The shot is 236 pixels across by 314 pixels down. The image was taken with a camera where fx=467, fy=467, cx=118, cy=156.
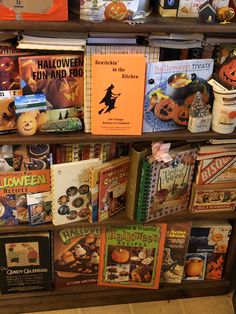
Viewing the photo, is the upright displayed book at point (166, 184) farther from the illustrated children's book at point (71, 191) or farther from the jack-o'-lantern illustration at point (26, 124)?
the jack-o'-lantern illustration at point (26, 124)

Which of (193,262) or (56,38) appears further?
(193,262)

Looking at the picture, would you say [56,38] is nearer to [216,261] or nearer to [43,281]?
[43,281]

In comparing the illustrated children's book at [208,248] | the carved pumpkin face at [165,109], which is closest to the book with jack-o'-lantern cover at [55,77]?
the carved pumpkin face at [165,109]

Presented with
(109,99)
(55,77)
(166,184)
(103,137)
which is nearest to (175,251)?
(166,184)

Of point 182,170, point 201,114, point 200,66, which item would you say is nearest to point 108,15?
point 200,66

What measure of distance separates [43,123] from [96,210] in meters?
0.42

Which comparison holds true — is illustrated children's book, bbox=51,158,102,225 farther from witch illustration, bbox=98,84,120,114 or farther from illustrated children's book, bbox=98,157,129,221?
witch illustration, bbox=98,84,120,114

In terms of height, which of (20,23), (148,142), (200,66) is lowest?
(148,142)

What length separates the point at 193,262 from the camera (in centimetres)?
208

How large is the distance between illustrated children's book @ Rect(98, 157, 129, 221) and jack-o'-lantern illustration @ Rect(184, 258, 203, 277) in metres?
0.44

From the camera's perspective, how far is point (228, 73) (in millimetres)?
1638

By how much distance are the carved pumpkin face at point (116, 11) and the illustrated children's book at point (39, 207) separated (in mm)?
703

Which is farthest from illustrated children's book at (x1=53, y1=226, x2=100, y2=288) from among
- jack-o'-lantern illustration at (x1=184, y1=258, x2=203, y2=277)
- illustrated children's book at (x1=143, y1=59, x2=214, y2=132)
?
illustrated children's book at (x1=143, y1=59, x2=214, y2=132)

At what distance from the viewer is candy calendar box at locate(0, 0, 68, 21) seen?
137 centimetres
